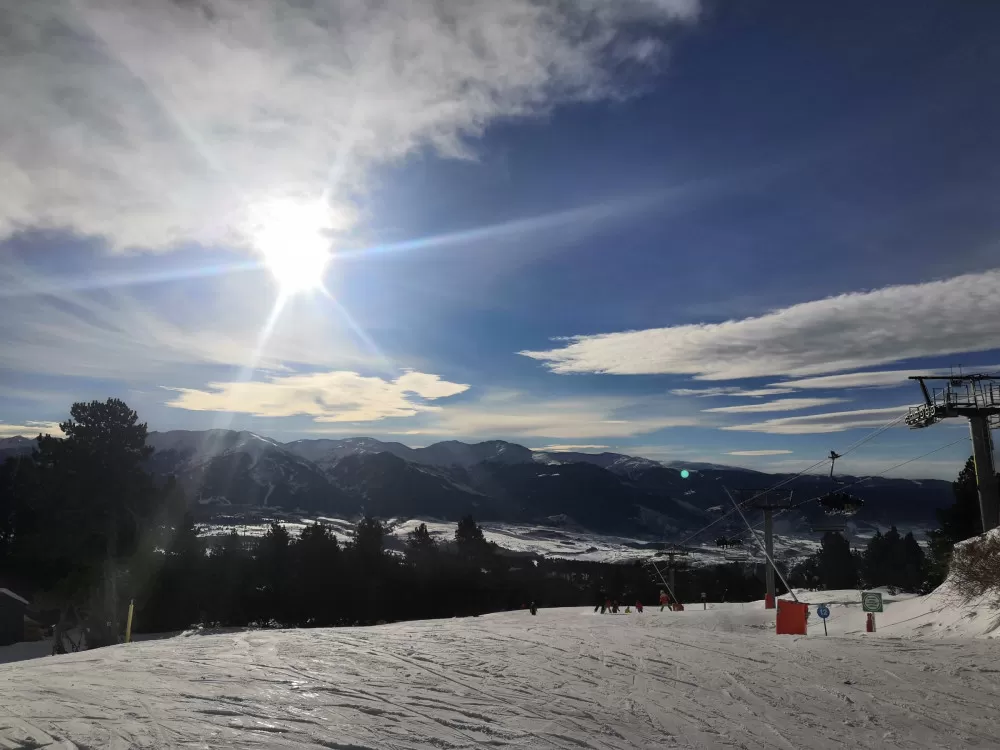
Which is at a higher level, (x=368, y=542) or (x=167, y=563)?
(x=368, y=542)

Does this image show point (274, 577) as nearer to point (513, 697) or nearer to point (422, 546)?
point (422, 546)

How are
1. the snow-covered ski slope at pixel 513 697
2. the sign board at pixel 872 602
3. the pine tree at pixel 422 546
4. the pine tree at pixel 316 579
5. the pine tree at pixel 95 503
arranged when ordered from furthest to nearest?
the pine tree at pixel 422 546, the pine tree at pixel 316 579, the pine tree at pixel 95 503, the sign board at pixel 872 602, the snow-covered ski slope at pixel 513 697

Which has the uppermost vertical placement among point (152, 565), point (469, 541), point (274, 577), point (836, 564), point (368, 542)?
point (368, 542)

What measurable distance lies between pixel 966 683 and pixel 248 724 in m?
14.3

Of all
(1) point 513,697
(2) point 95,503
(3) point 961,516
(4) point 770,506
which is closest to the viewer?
(1) point 513,697

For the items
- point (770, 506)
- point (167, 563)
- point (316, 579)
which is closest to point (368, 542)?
point (316, 579)

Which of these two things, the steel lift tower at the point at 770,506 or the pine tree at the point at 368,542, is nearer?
the steel lift tower at the point at 770,506

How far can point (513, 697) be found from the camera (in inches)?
461

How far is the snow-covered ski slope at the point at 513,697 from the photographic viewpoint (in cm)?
907

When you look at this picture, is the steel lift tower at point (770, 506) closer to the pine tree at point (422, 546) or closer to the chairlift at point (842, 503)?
the chairlift at point (842, 503)

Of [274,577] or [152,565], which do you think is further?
[274,577]

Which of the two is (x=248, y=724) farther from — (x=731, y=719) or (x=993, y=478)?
(x=993, y=478)

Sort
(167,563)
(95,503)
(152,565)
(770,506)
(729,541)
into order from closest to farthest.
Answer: (770,506), (95,503), (152,565), (729,541), (167,563)

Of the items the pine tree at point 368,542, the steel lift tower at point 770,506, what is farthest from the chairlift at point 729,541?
the pine tree at point 368,542
